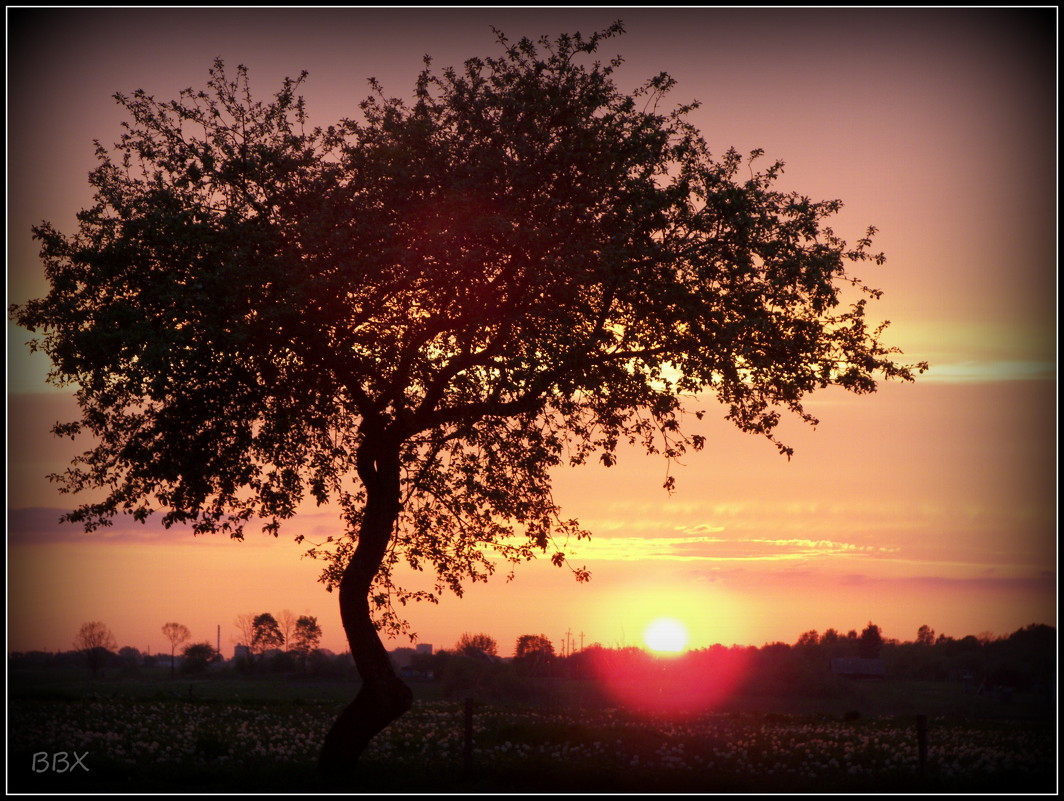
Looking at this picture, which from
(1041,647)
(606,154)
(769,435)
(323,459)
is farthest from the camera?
(1041,647)

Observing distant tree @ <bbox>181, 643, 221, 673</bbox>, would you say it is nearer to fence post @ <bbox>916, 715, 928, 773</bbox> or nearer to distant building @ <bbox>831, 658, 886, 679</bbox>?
distant building @ <bbox>831, 658, 886, 679</bbox>

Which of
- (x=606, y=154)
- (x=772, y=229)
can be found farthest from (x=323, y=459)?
(x=772, y=229)

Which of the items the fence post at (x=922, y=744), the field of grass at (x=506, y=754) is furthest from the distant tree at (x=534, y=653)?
the fence post at (x=922, y=744)

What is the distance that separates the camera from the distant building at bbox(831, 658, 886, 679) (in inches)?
4712

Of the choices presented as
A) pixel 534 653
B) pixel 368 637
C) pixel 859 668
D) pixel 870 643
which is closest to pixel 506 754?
pixel 368 637

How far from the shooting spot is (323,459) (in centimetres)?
2609

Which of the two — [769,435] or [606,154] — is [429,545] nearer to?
[769,435]

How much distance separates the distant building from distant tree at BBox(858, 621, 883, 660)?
2829 millimetres

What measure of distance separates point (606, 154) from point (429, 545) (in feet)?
37.9

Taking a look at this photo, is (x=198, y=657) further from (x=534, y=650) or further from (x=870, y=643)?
(x=870, y=643)

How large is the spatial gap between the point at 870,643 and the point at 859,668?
13.9m

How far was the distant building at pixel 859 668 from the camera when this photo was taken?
120m

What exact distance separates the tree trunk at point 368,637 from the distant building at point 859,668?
10688cm

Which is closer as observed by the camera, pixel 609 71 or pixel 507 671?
pixel 609 71
